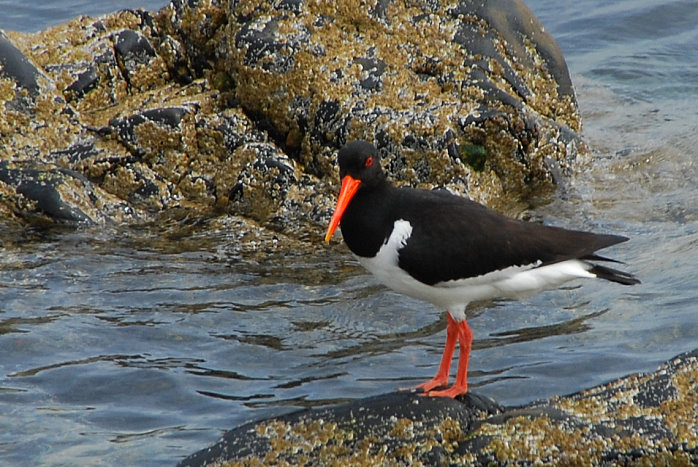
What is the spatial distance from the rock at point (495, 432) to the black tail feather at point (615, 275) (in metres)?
0.51

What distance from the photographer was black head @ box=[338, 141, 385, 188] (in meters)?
5.50

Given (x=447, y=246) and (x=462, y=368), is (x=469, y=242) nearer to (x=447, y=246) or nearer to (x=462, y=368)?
(x=447, y=246)

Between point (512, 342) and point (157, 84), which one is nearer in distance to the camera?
point (512, 342)

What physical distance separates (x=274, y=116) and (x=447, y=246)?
360 cm

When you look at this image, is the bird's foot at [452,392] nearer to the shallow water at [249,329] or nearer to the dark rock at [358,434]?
the dark rock at [358,434]

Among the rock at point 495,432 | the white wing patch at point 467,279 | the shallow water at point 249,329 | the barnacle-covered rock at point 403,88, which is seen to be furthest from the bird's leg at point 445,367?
the barnacle-covered rock at point 403,88

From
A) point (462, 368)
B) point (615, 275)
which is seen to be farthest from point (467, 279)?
point (615, 275)

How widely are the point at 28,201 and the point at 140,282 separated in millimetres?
1447

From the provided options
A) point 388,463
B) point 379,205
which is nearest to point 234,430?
point 388,463

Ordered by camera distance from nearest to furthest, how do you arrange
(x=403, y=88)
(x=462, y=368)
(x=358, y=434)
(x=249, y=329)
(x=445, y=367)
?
1. (x=358, y=434)
2. (x=462, y=368)
3. (x=445, y=367)
4. (x=249, y=329)
5. (x=403, y=88)

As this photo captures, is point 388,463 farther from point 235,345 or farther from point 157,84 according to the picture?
point 157,84

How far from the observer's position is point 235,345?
6.50 m

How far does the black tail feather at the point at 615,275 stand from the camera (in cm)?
524

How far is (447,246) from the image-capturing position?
17.3 ft
